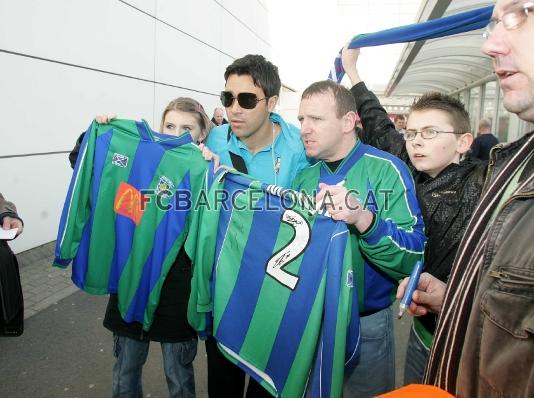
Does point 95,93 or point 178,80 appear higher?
point 178,80

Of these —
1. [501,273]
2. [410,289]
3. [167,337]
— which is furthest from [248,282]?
[501,273]

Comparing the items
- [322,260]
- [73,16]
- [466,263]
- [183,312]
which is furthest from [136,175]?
[73,16]

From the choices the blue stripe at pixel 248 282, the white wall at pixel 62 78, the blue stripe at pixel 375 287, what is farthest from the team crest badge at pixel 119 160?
the white wall at pixel 62 78

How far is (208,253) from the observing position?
81.8 inches

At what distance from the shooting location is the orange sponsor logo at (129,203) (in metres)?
2.20

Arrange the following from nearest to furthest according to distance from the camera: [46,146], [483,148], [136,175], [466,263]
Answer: [466,263] → [136,175] → [46,146] → [483,148]

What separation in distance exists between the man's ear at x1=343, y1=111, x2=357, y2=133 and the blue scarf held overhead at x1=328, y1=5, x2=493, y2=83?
1.20 m

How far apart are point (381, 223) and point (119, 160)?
1.49 meters

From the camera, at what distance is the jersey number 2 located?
6.09ft

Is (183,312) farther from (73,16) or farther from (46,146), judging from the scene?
(73,16)

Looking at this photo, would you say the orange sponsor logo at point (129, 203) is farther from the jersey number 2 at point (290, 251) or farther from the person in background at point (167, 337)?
the jersey number 2 at point (290, 251)

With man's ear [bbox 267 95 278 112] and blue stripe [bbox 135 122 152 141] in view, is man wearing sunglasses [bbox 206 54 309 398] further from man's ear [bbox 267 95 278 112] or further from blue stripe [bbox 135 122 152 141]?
blue stripe [bbox 135 122 152 141]

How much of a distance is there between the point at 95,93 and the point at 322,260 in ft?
18.5

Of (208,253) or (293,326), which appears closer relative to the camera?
(293,326)
